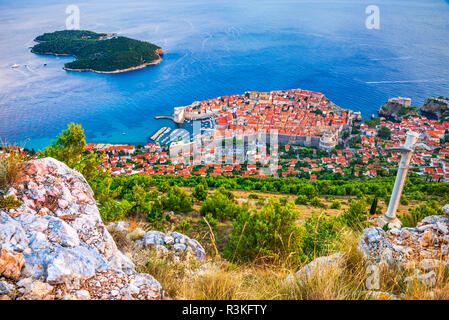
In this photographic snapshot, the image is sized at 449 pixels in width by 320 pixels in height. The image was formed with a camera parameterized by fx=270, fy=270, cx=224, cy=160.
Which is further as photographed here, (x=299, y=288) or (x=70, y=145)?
(x=70, y=145)

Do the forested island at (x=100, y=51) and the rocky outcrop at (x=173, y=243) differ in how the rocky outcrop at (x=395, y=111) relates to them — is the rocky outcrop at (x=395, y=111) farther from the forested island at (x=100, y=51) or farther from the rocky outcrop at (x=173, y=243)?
the forested island at (x=100, y=51)

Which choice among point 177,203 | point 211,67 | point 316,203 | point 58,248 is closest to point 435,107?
point 316,203

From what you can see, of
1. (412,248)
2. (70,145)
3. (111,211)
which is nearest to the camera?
(412,248)

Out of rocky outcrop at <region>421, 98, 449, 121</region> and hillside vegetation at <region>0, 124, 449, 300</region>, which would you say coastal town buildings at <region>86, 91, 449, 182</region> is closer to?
rocky outcrop at <region>421, 98, 449, 121</region>

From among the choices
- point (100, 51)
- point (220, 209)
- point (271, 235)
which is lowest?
point (220, 209)

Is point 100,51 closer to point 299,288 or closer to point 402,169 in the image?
point 402,169

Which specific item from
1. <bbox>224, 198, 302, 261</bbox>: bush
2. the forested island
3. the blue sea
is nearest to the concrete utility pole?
<bbox>224, 198, 302, 261</bbox>: bush
